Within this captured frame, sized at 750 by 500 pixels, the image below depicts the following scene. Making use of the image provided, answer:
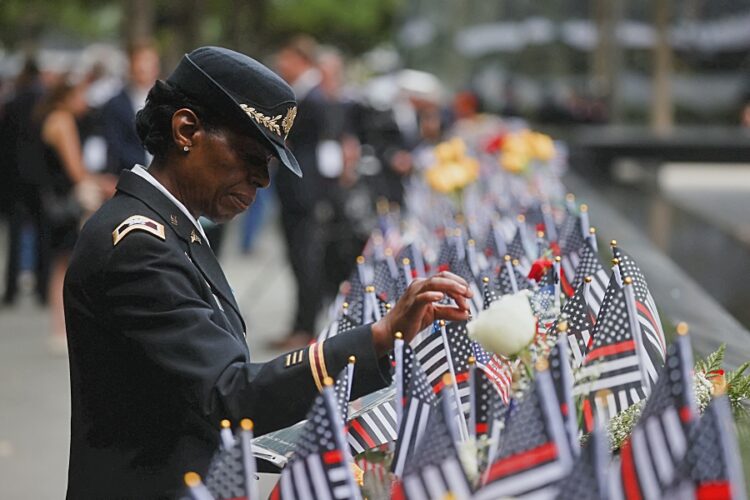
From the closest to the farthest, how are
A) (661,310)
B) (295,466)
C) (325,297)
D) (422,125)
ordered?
(295,466) → (661,310) → (325,297) → (422,125)

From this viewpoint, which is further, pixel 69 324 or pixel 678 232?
pixel 678 232

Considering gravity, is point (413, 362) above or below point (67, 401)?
below

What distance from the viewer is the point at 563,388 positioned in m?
2.43

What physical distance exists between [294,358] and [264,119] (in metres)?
0.53

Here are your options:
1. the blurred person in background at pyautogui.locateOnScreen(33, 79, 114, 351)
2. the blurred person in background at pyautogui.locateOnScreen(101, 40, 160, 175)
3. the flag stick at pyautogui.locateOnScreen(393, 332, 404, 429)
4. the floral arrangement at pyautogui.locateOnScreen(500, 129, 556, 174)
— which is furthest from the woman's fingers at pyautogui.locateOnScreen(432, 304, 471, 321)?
the blurred person in background at pyautogui.locateOnScreen(33, 79, 114, 351)

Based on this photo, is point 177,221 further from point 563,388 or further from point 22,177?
point 22,177


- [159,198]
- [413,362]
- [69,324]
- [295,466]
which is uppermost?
[159,198]

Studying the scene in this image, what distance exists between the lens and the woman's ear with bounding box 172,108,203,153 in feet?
9.91

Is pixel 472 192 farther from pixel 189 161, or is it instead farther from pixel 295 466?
pixel 295 466

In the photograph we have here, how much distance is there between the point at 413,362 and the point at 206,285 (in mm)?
598

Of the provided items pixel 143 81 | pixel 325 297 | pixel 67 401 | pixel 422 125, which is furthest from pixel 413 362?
pixel 422 125

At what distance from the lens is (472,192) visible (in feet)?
31.1

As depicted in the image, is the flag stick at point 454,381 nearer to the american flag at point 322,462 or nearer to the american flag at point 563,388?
the american flag at point 563,388

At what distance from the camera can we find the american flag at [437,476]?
223 cm
